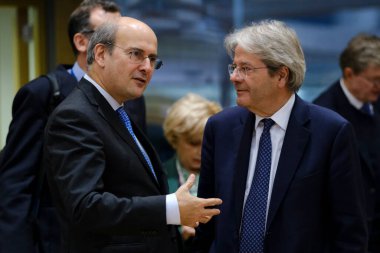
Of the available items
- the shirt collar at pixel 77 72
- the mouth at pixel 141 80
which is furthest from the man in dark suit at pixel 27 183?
the mouth at pixel 141 80

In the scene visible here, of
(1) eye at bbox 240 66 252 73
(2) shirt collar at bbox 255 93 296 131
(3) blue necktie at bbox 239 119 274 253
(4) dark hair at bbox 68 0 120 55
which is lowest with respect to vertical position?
(3) blue necktie at bbox 239 119 274 253

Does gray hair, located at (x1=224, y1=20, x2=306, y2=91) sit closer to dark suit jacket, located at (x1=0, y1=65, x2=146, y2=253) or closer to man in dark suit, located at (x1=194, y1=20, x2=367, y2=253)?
man in dark suit, located at (x1=194, y1=20, x2=367, y2=253)

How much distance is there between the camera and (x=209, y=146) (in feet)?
9.80

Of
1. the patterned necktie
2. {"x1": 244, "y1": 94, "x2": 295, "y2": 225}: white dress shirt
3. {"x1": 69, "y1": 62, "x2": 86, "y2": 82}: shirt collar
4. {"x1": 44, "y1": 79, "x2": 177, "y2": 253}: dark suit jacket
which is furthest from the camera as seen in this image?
the patterned necktie

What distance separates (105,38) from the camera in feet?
8.54

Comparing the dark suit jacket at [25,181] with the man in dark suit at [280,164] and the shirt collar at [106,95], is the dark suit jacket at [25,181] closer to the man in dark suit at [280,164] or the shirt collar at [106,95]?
the shirt collar at [106,95]

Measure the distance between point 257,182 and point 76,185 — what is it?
766mm

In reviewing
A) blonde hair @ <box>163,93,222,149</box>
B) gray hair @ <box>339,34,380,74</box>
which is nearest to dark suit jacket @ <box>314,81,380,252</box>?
gray hair @ <box>339,34,380,74</box>

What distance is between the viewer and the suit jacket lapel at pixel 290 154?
8.77 ft

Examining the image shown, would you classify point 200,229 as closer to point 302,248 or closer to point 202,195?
point 202,195

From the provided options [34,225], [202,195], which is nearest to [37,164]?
[34,225]

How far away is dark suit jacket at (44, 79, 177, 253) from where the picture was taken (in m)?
2.32

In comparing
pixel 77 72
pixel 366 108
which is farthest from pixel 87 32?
pixel 366 108

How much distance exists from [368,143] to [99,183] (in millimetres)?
2358
